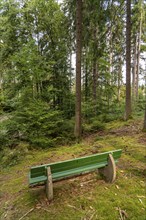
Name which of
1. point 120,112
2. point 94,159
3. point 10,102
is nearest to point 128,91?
point 120,112

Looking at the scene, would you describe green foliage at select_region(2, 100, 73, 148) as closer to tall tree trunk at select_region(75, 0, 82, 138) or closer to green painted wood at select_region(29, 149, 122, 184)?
tall tree trunk at select_region(75, 0, 82, 138)

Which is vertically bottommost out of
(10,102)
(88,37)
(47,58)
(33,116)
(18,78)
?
(33,116)

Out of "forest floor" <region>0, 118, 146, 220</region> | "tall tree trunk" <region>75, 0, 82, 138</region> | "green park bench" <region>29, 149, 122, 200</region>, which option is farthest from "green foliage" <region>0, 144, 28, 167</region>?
"green park bench" <region>29, 149, 122, 200</region>

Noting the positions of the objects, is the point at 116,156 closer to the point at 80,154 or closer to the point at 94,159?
the point at 94,159

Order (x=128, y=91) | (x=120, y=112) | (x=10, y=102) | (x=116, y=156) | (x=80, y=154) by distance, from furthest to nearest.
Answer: (x=120, y=112) < (x=128, y=91) < (x=10, y=102) < (x=80, y=154) < (x=116, y=156)

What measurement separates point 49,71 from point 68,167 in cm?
778

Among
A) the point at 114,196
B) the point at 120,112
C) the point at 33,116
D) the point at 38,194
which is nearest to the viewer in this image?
the point at 114,196

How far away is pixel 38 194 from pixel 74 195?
67 centimetres

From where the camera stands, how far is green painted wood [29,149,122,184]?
2777mm

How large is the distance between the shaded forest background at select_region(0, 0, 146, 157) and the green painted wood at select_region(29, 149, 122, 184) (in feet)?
12.2

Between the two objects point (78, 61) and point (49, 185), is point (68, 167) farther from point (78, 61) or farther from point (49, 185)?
point (78, 61)

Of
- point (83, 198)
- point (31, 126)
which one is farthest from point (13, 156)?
point (83, 198)

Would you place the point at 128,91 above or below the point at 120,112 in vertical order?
above

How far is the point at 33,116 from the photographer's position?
709cm
